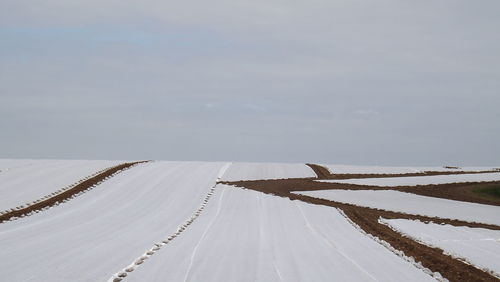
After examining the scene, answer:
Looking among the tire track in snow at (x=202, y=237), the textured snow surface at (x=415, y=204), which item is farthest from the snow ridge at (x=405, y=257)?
the textured snow surface at (x=415, y=204)

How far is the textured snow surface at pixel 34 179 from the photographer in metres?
35.5

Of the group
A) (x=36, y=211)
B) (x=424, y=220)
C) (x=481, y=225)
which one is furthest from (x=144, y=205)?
(x=481, y=225)

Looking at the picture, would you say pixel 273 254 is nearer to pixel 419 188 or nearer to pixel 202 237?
pixel 202 237

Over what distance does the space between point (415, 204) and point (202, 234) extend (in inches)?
769

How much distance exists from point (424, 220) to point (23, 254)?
66.6ft

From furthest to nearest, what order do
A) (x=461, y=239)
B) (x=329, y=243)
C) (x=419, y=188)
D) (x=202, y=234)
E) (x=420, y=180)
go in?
(x=420, y=180) < (x=419, y=188) < (x=461, y=239) < (x=202, y=234) < (x=329, y=243)

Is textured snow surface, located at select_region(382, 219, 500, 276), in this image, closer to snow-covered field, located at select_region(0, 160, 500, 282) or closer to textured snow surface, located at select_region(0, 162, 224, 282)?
snow-covered field, located at select_region(0, 160, 500, 282)

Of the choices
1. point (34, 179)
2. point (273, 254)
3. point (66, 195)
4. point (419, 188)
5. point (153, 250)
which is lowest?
point (153, 250)

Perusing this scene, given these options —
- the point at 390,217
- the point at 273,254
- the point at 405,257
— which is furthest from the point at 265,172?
the point at 273,254

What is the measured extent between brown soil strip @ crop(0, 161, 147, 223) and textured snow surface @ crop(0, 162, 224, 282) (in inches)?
26.2

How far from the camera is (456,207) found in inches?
1508

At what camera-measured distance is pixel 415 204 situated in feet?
128

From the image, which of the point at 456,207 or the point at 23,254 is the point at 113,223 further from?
the point at 456,207

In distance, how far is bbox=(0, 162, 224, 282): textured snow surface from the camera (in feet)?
50.7
